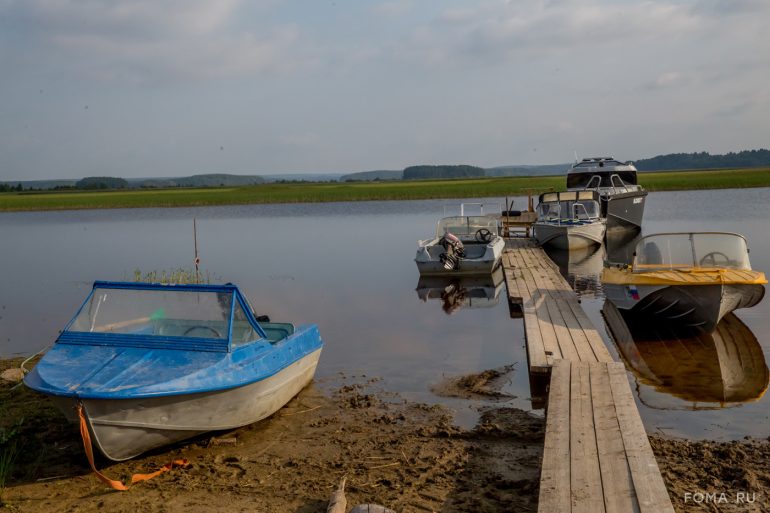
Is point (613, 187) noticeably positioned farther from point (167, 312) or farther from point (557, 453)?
point (557, 453)

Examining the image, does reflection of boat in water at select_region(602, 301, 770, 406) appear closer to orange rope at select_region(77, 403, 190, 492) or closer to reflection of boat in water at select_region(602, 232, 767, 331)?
reflection of boat in water at select_region(602, 232, 767, 331)

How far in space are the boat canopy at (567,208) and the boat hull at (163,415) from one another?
18.1 m

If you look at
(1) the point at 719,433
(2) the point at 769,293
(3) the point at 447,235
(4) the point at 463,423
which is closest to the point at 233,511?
(4) the point at 463,423

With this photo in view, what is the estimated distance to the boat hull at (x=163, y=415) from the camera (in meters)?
6.27

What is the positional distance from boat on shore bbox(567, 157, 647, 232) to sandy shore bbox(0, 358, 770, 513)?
66.9 ft

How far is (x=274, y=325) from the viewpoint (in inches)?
362

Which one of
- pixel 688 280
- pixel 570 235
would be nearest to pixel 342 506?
pixel 688 280

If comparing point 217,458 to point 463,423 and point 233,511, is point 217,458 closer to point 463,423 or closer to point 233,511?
point 233,511

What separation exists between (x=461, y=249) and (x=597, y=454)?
13.7m

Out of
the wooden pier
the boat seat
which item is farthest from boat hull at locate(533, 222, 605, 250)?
the boat seat

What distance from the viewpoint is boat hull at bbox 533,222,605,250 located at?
22.4 meters

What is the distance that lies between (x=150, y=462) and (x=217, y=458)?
65cm

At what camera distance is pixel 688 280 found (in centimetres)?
1075

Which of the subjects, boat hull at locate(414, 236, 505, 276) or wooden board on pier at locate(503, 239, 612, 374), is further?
boat hull at locate(414, 236, 505, 276)
